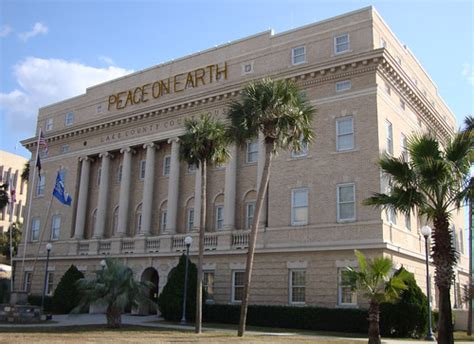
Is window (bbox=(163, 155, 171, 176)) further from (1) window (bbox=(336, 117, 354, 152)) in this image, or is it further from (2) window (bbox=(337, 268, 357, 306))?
(2) window (bbox=(337, 268, 357, 306))

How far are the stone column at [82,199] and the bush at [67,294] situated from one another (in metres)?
5.05

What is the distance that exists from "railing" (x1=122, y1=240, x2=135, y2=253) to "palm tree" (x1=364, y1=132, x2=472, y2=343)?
23637 millimetres

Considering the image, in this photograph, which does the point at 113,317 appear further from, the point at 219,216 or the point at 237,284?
the point at 219,216

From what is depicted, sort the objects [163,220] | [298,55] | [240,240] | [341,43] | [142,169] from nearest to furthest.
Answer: [341,43] < [240,240] < [298,55] < [163,220] < [142,169]

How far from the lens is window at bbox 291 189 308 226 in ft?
108

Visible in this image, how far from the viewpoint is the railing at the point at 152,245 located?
1572 inches

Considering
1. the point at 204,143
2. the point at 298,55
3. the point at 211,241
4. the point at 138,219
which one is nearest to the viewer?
the point at 204,143

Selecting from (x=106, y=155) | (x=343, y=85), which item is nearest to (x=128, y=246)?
(x=106, y=155)

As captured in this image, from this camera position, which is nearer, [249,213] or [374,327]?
[374,327]

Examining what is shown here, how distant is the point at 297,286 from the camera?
32.2 meters

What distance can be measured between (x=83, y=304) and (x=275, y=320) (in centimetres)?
1074

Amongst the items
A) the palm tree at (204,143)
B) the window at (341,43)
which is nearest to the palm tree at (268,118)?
the palm tree at (204,143)

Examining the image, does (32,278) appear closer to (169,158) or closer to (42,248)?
(42,248)

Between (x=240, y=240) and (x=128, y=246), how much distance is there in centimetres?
1072
